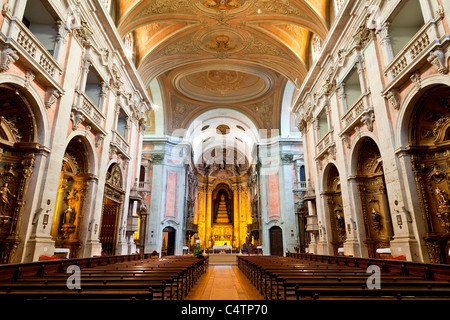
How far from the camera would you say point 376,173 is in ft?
31.4

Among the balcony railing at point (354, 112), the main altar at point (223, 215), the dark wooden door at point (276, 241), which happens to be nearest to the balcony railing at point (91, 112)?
the balcony railing at point (354, 112)

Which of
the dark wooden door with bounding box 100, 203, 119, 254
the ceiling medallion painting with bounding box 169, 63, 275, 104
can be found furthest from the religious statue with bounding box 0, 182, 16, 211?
the ceiling medallion painting with bounding box 169, 63, 275, 104

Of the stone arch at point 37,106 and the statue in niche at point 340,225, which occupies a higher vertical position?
the stone arch at point 37,106

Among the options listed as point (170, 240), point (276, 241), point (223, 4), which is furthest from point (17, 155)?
point (276, 241)

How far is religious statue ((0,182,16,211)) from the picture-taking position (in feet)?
20.3

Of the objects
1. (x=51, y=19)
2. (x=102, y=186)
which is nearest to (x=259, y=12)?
(x=51, y=19)

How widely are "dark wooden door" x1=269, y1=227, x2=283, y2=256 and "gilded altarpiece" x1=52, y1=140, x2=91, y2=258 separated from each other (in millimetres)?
14587

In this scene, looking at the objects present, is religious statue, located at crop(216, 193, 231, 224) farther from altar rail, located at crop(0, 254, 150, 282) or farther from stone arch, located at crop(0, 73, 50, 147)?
stone arch, located at crop(0, 73, 50, 147)

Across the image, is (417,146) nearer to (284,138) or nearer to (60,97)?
(60,97)

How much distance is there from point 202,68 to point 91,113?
33.1ft

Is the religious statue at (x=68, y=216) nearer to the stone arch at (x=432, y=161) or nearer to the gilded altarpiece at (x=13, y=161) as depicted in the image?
the gilded altarpiece at (x=13, y=161)

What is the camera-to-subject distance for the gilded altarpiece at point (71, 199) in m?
8.99

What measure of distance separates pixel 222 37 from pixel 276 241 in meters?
14.6

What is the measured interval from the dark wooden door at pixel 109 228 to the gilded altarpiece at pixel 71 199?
250 cm
